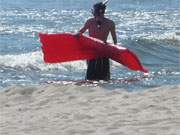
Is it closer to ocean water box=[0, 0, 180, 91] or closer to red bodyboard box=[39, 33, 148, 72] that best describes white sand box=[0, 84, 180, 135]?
red bodyboard box=[39, 33, 148, 72]

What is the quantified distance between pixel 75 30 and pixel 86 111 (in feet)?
64.4

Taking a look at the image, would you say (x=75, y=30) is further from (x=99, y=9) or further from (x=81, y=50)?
(x=99, y=9)

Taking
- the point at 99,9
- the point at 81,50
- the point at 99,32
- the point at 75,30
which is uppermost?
the point at 99,9

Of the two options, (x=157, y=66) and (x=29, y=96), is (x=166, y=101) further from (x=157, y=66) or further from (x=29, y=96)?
(x=157, y=66)

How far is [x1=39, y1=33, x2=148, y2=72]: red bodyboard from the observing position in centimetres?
1000

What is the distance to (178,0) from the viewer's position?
168 ft

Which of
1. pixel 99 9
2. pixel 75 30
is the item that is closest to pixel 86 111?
pixel 99 9

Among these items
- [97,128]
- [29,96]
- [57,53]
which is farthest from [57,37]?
[97,128]

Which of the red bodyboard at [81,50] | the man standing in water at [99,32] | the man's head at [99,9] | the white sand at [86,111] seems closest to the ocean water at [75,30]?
the man standing in water at [99,32]

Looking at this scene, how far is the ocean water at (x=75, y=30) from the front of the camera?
1288cm

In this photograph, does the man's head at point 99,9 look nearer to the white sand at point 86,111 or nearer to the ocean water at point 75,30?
the ocean water at point 75,30

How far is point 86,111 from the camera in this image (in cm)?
685

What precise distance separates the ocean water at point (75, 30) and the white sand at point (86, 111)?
2.21 metres

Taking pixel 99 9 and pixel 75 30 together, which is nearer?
pixel 99 9
